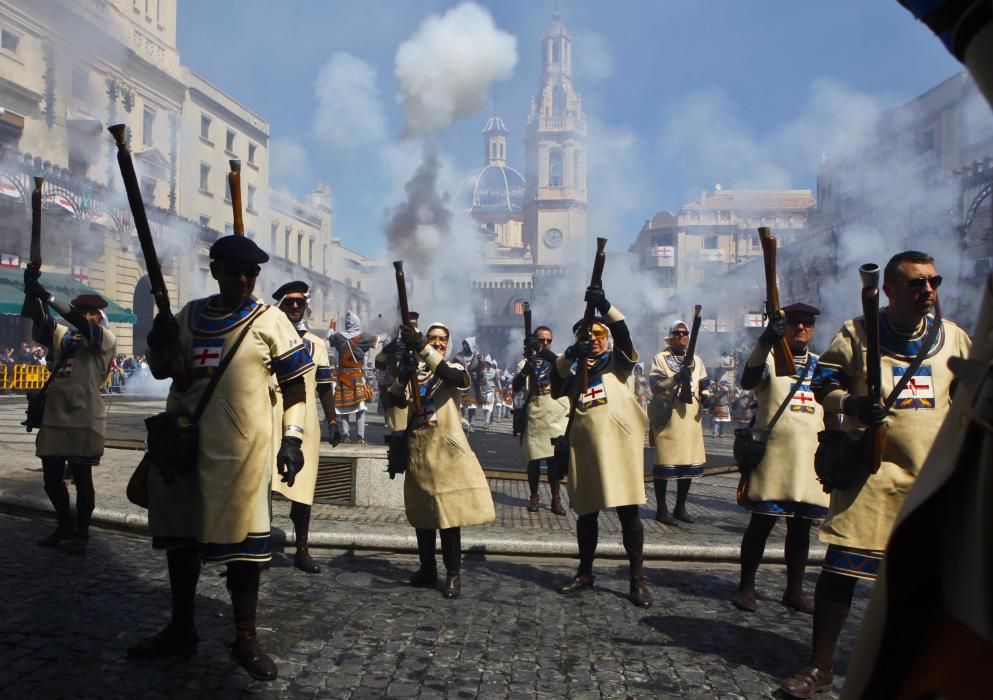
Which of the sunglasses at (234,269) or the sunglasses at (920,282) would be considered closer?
the sunglasses at (920,282)

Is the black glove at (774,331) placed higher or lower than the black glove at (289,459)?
higher

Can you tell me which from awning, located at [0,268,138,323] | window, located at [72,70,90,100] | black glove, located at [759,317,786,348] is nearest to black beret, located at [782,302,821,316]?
black glove, located at [759,317,786,348]

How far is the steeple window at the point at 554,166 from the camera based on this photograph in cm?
13262

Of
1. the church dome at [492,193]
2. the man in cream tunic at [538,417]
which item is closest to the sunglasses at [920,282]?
the man in cream tunic at [538,417]

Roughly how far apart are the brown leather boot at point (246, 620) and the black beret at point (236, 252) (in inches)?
53.4

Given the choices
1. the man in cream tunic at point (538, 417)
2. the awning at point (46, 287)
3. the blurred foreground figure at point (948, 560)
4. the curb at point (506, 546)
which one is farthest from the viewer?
the awning at point (46, 287)

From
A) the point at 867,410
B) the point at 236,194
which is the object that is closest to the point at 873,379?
the point at 867,410

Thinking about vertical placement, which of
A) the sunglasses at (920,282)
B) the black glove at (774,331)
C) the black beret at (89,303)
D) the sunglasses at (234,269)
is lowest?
the black glove at (774,331)

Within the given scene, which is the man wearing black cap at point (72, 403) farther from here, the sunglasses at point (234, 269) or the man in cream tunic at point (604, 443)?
the man in cream tunic at point (604, 443)

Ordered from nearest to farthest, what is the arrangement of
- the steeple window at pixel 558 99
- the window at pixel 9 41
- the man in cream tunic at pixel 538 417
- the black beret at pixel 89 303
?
the black beret at pixel 89 303
the man in cream tunic at pixel 538 417
the window at pixel 9 41
the steeple window at pixel 558 99

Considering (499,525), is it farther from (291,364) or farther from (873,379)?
(873,379)

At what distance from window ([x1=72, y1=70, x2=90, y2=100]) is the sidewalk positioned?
30244mm

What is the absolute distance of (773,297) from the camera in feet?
17.2

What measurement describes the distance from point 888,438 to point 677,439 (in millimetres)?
5351
